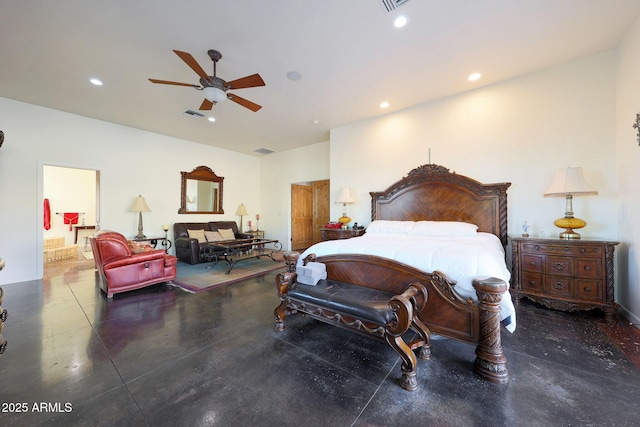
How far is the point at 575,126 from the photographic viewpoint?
310 cm

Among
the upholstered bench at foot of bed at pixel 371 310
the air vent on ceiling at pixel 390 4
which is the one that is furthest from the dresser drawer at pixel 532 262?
the air vent on ceiling at pixel 390 4

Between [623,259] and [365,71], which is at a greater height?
[365,71]

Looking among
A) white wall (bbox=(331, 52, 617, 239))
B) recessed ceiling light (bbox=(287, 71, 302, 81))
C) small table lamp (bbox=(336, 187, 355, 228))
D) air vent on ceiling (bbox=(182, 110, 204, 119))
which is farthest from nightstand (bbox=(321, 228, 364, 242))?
air vent on ceiling (bbox=(182, 110, 204, 119))

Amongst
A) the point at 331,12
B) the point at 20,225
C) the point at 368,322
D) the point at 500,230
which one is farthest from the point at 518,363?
the point at 20,225

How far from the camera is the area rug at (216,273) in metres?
3.90

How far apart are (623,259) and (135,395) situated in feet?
16.4

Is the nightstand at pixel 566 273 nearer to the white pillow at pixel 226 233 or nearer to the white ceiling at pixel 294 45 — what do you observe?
the white ceiling at pixel 294 45

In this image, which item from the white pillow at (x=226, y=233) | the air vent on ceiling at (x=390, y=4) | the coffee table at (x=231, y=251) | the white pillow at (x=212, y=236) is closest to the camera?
the air vent on ceiling at (x=390, y=4)


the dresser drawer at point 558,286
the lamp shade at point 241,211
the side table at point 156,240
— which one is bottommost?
the dresser drawer at point 558,286

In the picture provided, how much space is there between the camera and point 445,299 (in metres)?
1.94

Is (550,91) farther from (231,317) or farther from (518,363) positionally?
(231,317)

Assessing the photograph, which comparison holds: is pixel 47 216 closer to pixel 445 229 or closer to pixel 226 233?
pixel 226 233

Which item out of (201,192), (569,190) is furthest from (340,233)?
(201,192)

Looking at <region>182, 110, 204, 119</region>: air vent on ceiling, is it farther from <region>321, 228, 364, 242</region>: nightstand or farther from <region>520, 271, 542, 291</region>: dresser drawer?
<region>520, 271, 542, 291</region>: dresser drawer
